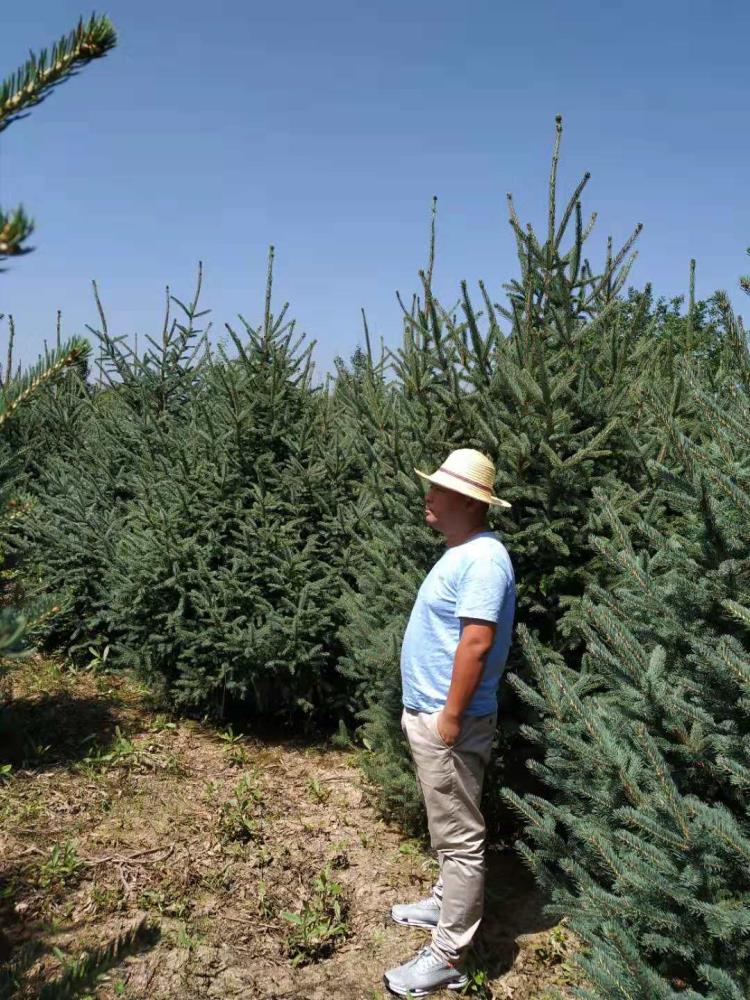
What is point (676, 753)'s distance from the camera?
2.43 meters

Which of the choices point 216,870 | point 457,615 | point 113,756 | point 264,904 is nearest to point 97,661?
point 113,756

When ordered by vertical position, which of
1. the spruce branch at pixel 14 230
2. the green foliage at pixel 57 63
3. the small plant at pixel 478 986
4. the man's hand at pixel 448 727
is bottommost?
the small plant at pixel 478 986

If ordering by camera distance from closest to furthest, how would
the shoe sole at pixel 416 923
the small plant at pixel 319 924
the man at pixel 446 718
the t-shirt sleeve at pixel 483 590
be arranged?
the t-shirt sleeve at pixel 483 590 < the man at pixel 446 718 < the small plant at pixel 319 924 < the shoe sole at pixel 416 923

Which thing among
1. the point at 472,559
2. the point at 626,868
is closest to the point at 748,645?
the point at 626,868

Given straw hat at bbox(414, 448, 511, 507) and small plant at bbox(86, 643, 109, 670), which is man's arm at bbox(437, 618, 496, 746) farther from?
small plant at bbox(86, 643, 109, 670)

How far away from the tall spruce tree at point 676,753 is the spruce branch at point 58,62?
1745mm

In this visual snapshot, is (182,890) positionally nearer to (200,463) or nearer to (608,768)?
(608,768)

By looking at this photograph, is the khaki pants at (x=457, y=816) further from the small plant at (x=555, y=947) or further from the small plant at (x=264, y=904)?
the small plant at (x=264, y=904)

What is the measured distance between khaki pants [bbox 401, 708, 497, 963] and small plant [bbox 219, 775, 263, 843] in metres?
1.52

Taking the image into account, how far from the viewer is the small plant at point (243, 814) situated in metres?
4.48

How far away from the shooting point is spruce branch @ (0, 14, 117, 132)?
133cm

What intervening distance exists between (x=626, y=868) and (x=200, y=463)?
4383 mm

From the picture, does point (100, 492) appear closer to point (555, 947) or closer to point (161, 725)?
point (161, 725)

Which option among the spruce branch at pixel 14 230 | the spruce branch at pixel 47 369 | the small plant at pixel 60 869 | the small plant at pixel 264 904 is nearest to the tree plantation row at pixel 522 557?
the spruce branch at pixel 47 369
